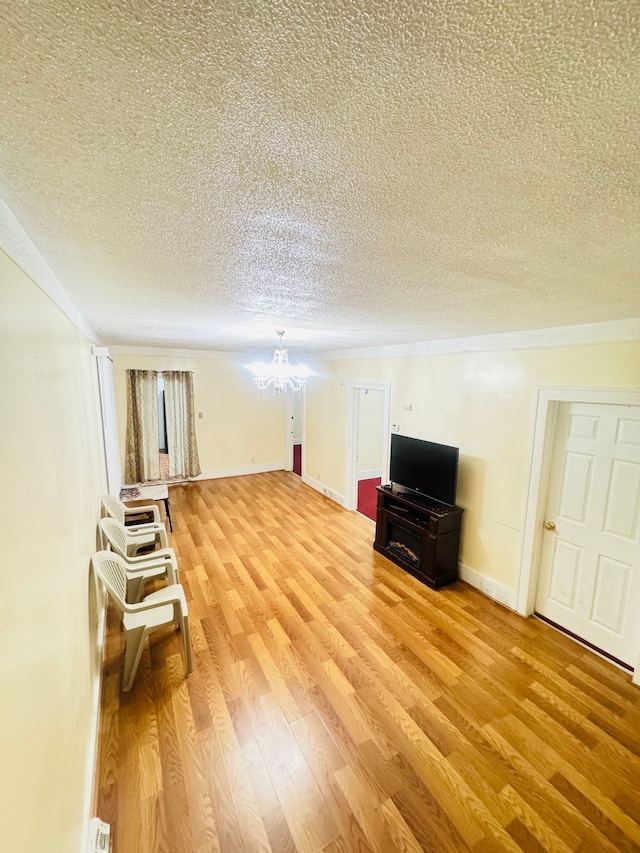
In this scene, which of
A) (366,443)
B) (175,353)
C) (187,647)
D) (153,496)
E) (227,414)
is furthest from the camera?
(227,414)

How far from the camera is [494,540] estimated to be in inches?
128

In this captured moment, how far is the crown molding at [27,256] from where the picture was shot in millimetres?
950

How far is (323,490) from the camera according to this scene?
598 centimetres

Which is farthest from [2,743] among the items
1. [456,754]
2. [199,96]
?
[456,754]

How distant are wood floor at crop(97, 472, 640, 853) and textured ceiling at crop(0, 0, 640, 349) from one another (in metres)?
2.49

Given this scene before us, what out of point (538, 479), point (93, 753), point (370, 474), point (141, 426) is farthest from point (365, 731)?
point (141, 426)

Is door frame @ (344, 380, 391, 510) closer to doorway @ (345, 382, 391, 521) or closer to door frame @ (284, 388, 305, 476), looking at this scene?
doorway @ (345, 382, 391, 521)

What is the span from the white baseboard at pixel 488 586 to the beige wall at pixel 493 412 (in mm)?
53

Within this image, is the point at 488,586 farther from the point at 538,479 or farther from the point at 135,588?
the point at 135,588

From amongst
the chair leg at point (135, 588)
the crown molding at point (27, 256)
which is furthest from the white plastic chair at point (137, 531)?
the crown molding at point (27, 256)

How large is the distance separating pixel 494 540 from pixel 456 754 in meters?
1.78

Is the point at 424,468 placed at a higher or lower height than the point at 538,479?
lower

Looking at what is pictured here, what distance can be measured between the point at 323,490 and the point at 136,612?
12.6 feet

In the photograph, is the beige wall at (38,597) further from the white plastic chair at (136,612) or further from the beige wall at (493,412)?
the beige wall at (493,412)
